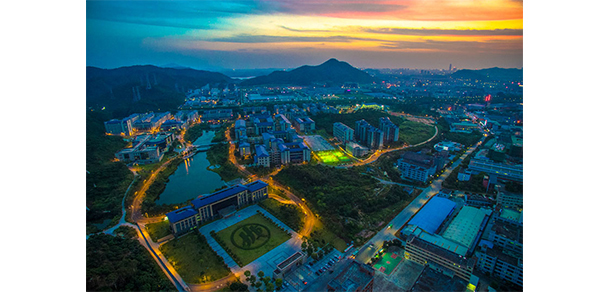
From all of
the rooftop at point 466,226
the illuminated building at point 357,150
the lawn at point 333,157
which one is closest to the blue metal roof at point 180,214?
the lawn at point 333,157

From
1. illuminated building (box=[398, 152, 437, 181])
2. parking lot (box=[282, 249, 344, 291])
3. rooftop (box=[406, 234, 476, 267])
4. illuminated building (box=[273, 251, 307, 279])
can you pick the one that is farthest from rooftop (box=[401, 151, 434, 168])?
illuminated building (box=[273, 251, 307, 279])

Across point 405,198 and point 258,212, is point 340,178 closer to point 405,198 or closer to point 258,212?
point 405,198

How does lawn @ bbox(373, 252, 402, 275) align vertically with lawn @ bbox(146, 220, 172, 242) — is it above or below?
below

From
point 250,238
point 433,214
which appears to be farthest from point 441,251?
point 250,238

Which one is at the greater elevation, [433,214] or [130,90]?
[130,90]

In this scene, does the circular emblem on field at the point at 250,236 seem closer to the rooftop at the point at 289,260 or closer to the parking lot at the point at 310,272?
the rooftop at the point at 289,260

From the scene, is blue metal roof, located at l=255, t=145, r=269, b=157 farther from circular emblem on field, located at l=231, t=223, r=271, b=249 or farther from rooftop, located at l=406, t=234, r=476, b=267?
rooftop, located at l=406, t=234, r=476, b=267

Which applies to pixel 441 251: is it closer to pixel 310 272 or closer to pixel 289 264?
pixel 310 272
